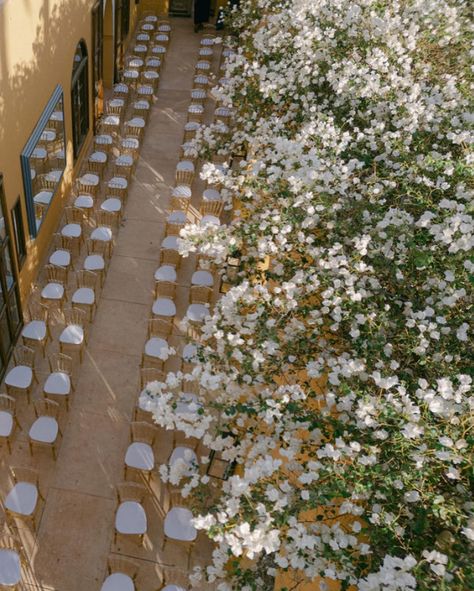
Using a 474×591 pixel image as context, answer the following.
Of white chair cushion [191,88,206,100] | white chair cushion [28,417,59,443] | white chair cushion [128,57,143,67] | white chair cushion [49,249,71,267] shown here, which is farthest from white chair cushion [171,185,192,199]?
white chair cushion [128,57,143,67]

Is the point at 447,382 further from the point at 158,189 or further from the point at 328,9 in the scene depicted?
the point at 158,189

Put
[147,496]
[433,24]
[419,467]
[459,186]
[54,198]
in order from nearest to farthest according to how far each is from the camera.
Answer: [419,467]
[459,186]
[147,496]
[433,24]
[54,198]

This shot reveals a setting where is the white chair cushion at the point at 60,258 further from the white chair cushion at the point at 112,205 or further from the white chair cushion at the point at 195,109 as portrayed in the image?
the white chair cushion at the point at 195,109

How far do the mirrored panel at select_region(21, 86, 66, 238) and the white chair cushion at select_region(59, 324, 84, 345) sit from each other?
1.90 meters

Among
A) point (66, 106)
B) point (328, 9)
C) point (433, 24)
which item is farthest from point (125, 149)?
point (433, 24)

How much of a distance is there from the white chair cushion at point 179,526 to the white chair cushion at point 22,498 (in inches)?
67.6

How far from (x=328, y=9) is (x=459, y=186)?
515 cm

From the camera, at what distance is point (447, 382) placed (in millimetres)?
4344

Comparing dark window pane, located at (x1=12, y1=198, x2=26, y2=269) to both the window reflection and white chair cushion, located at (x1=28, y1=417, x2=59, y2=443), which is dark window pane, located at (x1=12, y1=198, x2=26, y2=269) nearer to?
the window reflection

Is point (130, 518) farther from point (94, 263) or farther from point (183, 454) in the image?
point (94, 263)

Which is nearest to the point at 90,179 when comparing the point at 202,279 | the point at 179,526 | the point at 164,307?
the point at 202,279

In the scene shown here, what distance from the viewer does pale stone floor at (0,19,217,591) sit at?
722 cm

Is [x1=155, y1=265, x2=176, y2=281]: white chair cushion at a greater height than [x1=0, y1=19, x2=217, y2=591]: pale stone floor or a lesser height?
greater

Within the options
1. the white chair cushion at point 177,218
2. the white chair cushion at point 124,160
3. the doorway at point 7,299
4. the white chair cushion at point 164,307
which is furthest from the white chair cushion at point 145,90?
the doorway at point 7,299
